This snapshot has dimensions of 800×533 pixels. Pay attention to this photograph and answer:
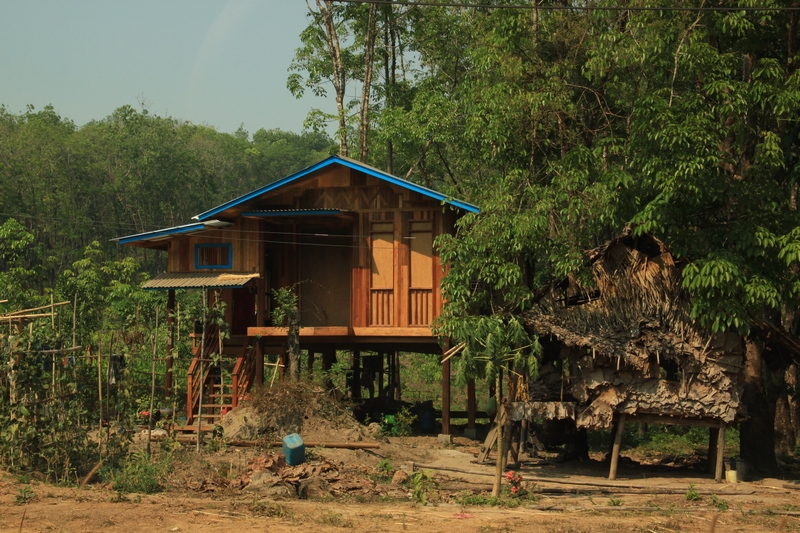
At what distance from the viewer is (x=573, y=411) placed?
1480 centimetres

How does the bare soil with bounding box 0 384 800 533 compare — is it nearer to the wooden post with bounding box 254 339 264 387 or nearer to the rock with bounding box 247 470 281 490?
the rock with bounding box 247 470 281 490

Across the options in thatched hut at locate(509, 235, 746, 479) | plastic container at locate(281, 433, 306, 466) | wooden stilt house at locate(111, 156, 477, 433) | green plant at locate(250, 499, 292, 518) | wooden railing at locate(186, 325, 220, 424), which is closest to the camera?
green plant at locate(250, 499, 292, 518)

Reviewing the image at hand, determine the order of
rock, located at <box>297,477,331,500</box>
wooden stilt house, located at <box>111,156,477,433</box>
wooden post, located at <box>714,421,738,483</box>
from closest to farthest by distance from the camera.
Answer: rock, located at <box>297,477,331,500</box> < wooden post, located at <box>714,421,738,483</box> < wooden stilt house, located at <box>111,156,477,433</box>

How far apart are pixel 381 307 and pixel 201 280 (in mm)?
3996

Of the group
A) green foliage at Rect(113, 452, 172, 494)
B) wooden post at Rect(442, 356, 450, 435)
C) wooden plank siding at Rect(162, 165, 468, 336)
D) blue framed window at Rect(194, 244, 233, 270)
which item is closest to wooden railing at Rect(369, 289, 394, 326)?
wooden plank siding at Rect(162, 165, 468, 336)

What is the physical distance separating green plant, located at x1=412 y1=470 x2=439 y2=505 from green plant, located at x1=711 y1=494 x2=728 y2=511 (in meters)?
4.01

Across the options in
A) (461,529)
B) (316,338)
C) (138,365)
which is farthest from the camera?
(138,365)

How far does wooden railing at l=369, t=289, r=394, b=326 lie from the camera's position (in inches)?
741

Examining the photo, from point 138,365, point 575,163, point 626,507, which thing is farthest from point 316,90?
point 626,507

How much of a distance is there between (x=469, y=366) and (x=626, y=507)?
3.12 meters

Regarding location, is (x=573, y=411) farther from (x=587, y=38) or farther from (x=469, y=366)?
(x=587, y=38)

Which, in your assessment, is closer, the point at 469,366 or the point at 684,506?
the point at 684,506

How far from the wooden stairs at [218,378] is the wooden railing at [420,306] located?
341 centimetres

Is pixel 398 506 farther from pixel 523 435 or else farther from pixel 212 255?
pixel 212 255
